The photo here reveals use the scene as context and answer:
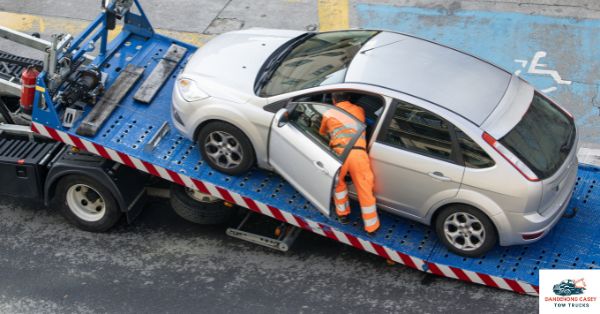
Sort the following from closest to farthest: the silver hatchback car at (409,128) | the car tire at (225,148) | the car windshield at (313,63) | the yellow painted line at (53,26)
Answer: the silver hatchback car at (409,128) → the car windshield at (313,63) → the car tire at (225,148) → the yellow painted line at (53,26)

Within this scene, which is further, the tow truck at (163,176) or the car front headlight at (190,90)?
the car front headlight at (190,90)

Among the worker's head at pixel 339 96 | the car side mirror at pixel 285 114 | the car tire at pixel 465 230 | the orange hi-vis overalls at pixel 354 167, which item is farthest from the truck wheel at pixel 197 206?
the car tire at pixel 465 230

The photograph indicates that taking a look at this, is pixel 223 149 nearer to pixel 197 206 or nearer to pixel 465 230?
pixel 197 206

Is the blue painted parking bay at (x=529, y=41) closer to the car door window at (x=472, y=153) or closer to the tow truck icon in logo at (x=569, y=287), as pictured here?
the tow truck icon in logo at (x=569, y=287)

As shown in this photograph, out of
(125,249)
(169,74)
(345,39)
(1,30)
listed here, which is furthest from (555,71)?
(1,30)

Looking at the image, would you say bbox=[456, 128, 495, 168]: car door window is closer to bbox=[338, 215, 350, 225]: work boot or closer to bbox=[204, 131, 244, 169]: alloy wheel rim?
bbox=[338, 215, 350, 225]: work boot

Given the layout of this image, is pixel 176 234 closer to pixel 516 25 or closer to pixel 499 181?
pixel 499 181

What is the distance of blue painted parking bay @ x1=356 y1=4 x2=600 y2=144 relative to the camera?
1141 centimetres

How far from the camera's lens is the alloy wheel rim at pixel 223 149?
8.59 m

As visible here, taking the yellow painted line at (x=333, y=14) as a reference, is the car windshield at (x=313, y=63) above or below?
above

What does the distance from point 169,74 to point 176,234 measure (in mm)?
1822

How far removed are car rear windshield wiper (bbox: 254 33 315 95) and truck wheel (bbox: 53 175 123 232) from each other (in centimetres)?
195

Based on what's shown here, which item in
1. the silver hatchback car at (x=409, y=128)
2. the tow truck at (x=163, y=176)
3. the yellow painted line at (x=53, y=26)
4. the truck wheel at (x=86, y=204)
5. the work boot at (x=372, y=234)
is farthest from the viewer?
the yellow painted line at (x=53, y=26)

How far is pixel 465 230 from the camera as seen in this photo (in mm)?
8047
